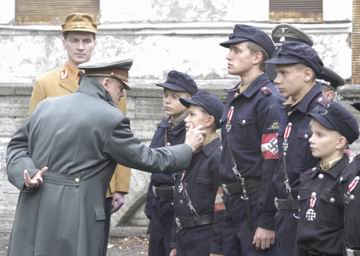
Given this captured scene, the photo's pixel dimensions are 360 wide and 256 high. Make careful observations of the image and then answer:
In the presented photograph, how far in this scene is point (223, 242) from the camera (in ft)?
23.7

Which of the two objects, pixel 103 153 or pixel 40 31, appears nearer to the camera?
pixel 103 153

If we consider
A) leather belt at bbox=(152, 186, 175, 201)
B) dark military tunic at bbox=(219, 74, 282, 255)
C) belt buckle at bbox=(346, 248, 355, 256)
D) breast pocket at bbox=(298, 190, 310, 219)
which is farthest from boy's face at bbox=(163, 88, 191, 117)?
belt buckle at bbox=(346, 248, 355, 256)

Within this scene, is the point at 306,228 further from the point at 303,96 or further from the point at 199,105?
the point at 199,105

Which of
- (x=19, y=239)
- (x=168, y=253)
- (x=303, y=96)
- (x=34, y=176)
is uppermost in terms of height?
(x=303, y=96)

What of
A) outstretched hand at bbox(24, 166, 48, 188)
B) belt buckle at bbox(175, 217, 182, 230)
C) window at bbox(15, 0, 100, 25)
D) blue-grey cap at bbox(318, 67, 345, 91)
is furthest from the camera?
window at bbox(15, 0, 100, 25)

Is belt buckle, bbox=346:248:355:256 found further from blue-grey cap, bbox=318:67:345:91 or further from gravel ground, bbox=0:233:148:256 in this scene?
gravel ground, bbox=0:233:148:256

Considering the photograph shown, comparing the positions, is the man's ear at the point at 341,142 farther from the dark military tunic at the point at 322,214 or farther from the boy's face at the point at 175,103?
the boy's face at the point at 175,103

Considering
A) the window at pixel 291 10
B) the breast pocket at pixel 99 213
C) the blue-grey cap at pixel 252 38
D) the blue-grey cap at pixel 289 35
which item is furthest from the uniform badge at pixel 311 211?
the window at pixel 291 10

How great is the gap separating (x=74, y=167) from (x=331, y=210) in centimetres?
162

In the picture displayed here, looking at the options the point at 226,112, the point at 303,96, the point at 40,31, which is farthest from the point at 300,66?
the point at 40,31

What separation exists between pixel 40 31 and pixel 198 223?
5.44 meters

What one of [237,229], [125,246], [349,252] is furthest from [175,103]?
[125,246]

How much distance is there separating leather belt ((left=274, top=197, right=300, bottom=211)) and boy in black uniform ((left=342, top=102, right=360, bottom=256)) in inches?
22.5

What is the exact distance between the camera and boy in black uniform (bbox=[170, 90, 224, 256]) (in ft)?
24.7
